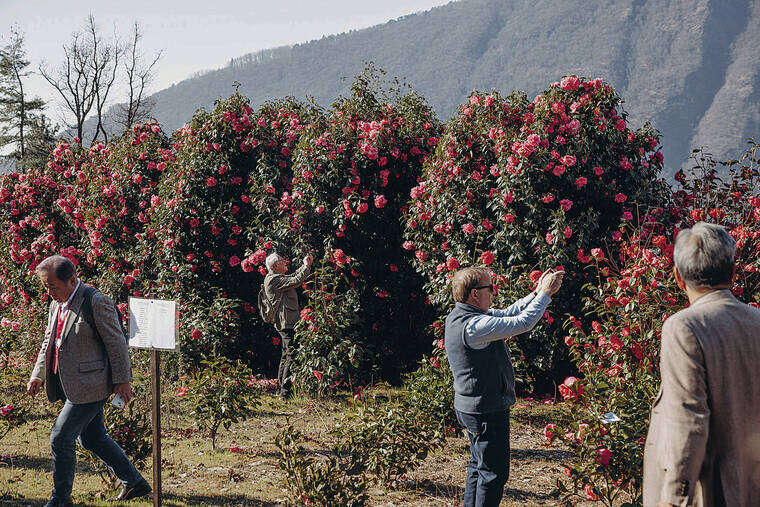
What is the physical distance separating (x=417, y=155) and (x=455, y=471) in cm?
455

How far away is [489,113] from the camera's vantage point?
7105 millimetres

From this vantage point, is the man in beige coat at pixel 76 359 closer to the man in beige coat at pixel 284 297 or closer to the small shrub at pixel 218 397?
the small shrub at pixel 218 397

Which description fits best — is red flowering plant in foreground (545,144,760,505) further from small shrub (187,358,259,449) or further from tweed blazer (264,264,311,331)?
tweed blazer (264,264,311,331)

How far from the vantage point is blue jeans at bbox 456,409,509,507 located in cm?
302

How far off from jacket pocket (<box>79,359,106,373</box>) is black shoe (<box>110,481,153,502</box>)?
0.94 m

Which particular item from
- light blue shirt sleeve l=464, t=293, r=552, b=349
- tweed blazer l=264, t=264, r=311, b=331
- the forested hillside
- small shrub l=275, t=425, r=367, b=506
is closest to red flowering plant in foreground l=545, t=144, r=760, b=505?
light blue shirt sleeve l=464, t=293, r=552, b=349

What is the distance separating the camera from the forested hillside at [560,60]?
261 feet

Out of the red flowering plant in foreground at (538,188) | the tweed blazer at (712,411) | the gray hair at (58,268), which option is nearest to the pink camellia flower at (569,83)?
the red flowering plant in foreground at (538,188)

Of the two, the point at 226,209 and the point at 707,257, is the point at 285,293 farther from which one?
the point at 707,257

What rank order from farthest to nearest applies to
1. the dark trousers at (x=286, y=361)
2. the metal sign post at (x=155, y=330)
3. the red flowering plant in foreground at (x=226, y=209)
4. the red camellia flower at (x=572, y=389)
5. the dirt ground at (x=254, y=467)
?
the red flowering plant in foreground at (x=226, y=209), the dark trousers at (x=286, y=361), the dirt ground at (x=254, y=467), the metal sign post at (x=155, y=330), the red camellia flower at (x=572, y=389)

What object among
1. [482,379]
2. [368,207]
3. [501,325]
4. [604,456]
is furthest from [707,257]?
[368,207]

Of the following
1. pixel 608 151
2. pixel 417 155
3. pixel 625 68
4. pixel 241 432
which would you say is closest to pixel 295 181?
pixel 417 155

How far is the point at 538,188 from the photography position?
6.57 m

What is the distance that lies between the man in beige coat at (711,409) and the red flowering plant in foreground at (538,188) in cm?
431
